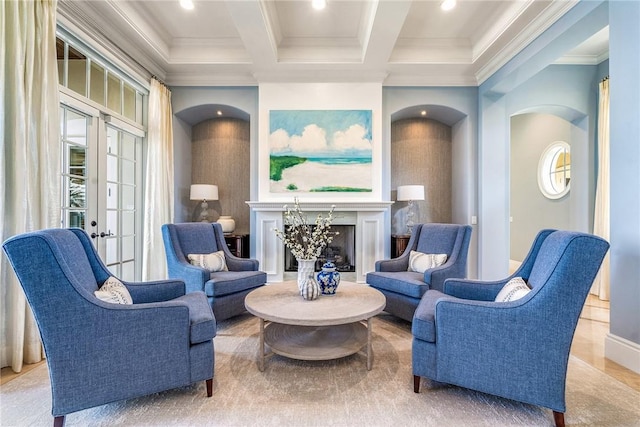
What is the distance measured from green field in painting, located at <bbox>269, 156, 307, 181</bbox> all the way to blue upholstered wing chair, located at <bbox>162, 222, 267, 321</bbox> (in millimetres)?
1218

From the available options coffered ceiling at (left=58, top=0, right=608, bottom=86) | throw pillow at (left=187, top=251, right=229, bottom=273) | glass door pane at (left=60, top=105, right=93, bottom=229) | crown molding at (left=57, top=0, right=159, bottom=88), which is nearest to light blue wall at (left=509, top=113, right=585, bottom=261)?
coffered ceiling at (left=58, top=0, right=608, bottom=86)

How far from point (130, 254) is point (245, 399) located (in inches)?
113

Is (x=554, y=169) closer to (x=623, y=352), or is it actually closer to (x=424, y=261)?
(x=424, y=261)

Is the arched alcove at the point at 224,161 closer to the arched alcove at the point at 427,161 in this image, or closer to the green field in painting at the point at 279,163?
the green field in painting at the point at 279,163

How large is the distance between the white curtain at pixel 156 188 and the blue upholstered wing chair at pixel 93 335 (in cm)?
216

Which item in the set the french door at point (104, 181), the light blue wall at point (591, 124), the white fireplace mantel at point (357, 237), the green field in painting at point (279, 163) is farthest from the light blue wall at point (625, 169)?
the french door at point (104, 181)

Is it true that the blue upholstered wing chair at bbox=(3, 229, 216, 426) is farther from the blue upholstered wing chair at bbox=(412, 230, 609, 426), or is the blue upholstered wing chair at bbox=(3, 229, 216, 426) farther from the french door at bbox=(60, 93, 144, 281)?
the french door at bbox=(60, 93, 144, 281)

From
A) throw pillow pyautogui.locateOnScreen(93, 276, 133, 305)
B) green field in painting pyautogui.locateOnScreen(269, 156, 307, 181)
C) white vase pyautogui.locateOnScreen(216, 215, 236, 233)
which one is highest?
green field in painting pyautogui.locateOnScreen(269, 156, 307, 181)

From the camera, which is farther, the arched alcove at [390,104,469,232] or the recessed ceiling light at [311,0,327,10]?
the arched alcove at [390,104,469,232]

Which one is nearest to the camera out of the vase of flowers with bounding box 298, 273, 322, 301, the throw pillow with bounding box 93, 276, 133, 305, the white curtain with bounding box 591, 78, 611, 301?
the throw pillow with bounding box 93, 276, 133, 305

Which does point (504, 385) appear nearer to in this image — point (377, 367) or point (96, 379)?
point (377, 367)

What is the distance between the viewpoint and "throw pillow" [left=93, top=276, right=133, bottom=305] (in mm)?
1659

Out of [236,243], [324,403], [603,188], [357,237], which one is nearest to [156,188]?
[236,243]

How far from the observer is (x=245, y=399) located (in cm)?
171
